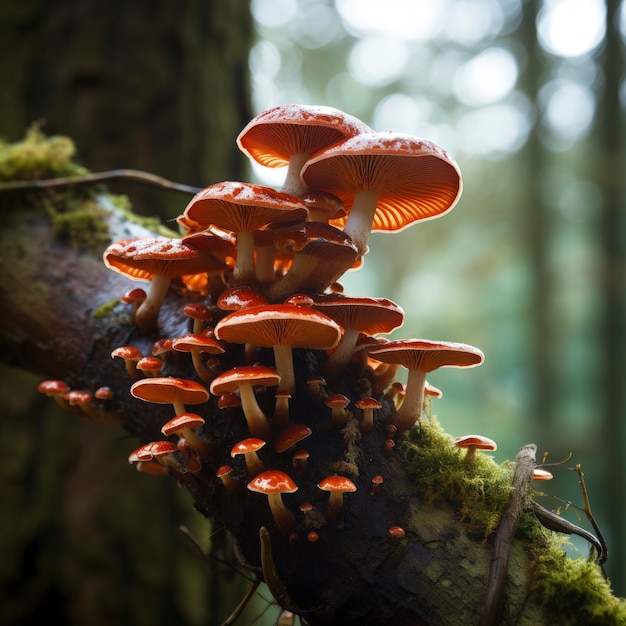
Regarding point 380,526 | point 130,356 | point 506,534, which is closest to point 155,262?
point 130,356

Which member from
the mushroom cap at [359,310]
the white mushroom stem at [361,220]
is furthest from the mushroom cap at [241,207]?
the mushroom cap at [359,310]

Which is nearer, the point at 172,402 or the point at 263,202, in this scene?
the point at 263,202

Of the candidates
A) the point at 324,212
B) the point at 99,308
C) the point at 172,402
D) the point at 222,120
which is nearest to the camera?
the point at 172,402

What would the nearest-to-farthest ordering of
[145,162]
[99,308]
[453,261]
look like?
[99,308]
[145,162]
[453,261]

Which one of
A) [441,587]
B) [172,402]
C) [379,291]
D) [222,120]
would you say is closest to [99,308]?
[172,402]

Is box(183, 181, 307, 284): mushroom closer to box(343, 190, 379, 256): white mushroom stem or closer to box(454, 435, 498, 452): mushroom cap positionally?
box(343, 190, 379, 256): white mushroom stem

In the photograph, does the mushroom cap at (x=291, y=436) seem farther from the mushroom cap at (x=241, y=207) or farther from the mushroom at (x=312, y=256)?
the mushroom cap at (x=241, y=207)

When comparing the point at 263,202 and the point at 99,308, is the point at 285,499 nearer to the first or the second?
the point at 263,202

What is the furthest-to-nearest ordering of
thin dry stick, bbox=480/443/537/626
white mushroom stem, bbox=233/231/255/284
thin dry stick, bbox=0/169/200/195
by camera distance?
thin dry stick, bbox=0/169/200/195
white mushroom stem, bbox=233/231/255/284
thin dry stick, bbox=480/443/537/626

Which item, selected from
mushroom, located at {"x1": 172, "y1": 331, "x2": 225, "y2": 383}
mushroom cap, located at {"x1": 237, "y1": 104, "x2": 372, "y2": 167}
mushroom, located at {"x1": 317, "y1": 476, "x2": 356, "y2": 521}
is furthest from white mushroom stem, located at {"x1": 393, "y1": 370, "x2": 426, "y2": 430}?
mushroom cap, located at {"x1": 237, "y1": 104, "x2": 372, "y2": 167}
